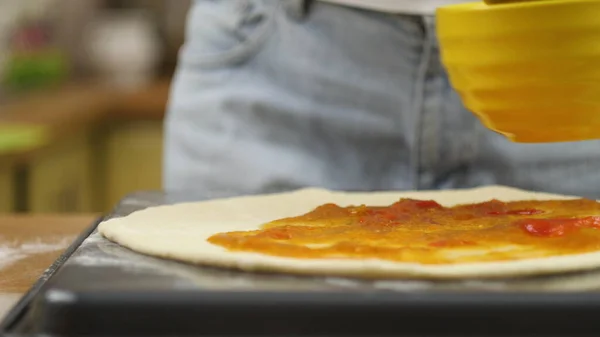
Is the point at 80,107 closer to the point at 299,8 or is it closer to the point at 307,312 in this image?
the point at 299,8

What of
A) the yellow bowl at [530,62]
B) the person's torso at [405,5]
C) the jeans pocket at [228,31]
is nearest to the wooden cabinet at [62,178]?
the jeans pocket at [228,31]

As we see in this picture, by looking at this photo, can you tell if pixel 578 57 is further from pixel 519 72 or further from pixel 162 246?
pixel 162 246

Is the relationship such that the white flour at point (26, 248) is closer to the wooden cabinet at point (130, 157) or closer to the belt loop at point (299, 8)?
the belt loop at point (299, 8)

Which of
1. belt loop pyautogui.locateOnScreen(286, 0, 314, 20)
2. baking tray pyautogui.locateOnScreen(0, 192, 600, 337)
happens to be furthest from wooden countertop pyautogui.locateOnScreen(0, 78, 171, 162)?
baking tray pyautogui.locateOnScreen(0, 192, 600, 337)

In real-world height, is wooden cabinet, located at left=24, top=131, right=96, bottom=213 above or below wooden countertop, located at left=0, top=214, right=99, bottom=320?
below

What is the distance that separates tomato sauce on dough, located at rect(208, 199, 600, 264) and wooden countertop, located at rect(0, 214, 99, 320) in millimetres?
191

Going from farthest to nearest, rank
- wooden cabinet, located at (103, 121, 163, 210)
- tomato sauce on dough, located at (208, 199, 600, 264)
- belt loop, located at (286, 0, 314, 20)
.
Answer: wooden cabinet, located at (103, 121, 163, 210), belt loop, located at (286, 0, 314, 20), tomato sauce on dough, located at (208, 199, 600, 264)

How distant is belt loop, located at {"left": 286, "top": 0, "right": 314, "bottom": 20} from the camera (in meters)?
1.28

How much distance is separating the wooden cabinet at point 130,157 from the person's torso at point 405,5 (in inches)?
73.3

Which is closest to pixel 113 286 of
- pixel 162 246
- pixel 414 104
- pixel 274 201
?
pixel 162 246

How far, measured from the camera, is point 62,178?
267cm

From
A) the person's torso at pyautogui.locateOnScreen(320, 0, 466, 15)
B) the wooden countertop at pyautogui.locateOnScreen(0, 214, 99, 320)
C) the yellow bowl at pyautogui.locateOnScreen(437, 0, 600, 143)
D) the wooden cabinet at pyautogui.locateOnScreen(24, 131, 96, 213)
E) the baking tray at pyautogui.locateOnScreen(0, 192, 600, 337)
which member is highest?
the person's torso at pyautogui.locateOnScreen(320, 0, 466, 15)

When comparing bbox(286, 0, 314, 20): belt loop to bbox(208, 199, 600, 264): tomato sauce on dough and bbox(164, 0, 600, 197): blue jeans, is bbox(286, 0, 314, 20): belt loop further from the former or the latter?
bbox(208, 199, 600, 264): tomato sauce on dough

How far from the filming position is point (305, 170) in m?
1.31
